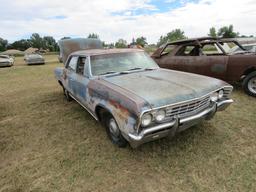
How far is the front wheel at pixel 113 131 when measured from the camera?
9.62ft

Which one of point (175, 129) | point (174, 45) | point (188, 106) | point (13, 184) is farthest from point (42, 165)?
point (174, 45)

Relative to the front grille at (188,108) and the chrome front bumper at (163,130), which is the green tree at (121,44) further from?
the chrome front bumper at (163,130)

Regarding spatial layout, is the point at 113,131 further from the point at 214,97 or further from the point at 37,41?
the point at 37,41

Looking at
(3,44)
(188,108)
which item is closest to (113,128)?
(188,108)

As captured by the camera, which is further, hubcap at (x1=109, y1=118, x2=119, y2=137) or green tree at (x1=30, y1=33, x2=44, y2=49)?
green tree at (x1=30, y1=33, x2=44, y2=49)

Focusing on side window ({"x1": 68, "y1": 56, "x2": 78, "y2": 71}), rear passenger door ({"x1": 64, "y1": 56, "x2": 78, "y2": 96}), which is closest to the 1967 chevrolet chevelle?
rear passenger door ({"x1": 64, "y1": 56, "x2": 78, "y2": 96})

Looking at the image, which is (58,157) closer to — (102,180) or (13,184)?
(13,184)

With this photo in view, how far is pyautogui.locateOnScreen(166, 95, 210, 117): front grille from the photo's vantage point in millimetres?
2419

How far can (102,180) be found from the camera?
2.41 metres

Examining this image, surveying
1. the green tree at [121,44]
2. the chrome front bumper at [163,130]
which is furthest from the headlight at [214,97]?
the green tree at [121,44]

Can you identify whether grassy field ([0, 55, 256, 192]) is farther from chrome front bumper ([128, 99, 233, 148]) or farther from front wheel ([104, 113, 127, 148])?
chrome front bumper ([128, 99, 233, 148])

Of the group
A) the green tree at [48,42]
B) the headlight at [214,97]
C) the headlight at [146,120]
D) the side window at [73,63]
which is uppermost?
the green tree at [48,42]

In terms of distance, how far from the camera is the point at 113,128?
2.99 metres

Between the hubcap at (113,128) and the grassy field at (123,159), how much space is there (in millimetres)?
258
